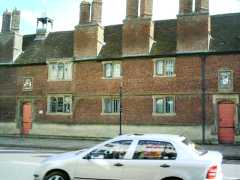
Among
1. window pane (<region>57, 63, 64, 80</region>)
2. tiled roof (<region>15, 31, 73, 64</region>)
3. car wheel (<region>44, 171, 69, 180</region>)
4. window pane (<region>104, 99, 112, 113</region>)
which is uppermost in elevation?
tiled roof (<region>15, 31, 73, 64</region>)

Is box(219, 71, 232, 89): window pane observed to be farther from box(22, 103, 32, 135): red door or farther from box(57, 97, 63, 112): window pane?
box(22, 103, 32, 135): red door

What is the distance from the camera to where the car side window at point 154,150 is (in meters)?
10.3

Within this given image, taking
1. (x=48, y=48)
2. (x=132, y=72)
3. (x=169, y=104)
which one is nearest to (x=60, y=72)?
(x=48, y=48)

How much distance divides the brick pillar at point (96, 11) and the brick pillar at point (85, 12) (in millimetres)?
549

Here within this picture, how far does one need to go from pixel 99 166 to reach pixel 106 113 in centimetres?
2287

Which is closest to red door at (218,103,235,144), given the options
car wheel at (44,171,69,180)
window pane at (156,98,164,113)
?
window pane at (156,98,164,113)

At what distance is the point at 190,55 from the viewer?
30922mm

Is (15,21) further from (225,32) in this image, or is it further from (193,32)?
(225,32)

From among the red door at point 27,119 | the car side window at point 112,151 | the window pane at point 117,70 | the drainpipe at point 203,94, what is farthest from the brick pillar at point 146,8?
the car side window at point 112,151

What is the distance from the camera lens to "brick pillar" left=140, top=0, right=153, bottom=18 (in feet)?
108

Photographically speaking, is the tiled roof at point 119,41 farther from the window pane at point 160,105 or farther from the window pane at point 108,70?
the window pane at point 160,105

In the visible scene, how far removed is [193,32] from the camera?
31.0 metres

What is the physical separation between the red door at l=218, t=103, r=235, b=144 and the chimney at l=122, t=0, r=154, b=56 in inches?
268

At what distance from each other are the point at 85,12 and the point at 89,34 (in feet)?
6.22
